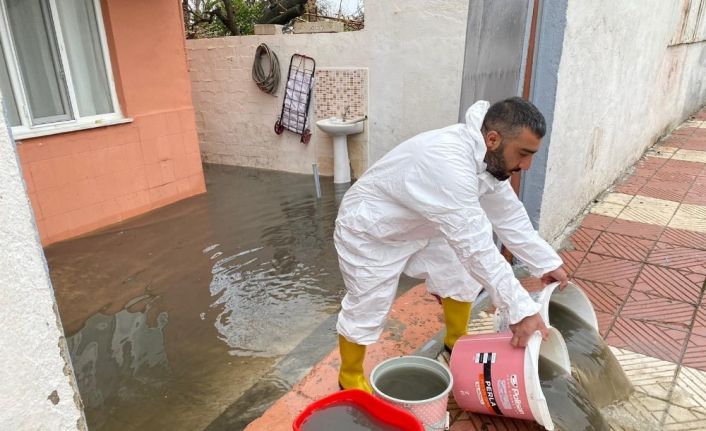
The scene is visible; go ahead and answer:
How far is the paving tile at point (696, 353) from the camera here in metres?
2.57

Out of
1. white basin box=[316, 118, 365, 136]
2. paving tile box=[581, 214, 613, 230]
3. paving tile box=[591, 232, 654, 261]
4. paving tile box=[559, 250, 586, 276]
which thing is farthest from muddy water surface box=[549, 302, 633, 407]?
white basin box=[316, 118, 365, 136]

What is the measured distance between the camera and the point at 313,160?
25.9ft

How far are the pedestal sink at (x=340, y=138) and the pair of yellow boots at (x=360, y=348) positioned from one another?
4720mm

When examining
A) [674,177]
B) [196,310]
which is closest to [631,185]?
[674,177]

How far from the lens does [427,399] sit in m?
1.91

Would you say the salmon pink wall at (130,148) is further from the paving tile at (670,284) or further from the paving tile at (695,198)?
the paving tile at (695,198)

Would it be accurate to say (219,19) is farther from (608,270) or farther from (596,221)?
(608,270)

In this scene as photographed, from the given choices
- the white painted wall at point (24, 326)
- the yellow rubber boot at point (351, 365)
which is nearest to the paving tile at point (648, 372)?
the yellow rubber boot at point (351, 365)

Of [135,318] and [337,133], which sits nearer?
[135,318]

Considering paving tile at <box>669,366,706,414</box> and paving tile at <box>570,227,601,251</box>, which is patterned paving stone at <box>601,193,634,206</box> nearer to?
paving tile at <box>570,227,601,251</box>

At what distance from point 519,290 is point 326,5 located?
11.1 meters

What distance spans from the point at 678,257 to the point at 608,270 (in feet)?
2.12

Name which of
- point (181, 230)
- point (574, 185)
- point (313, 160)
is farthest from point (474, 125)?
point (313, 160)

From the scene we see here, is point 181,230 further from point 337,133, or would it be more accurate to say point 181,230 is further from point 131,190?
point 337,133
